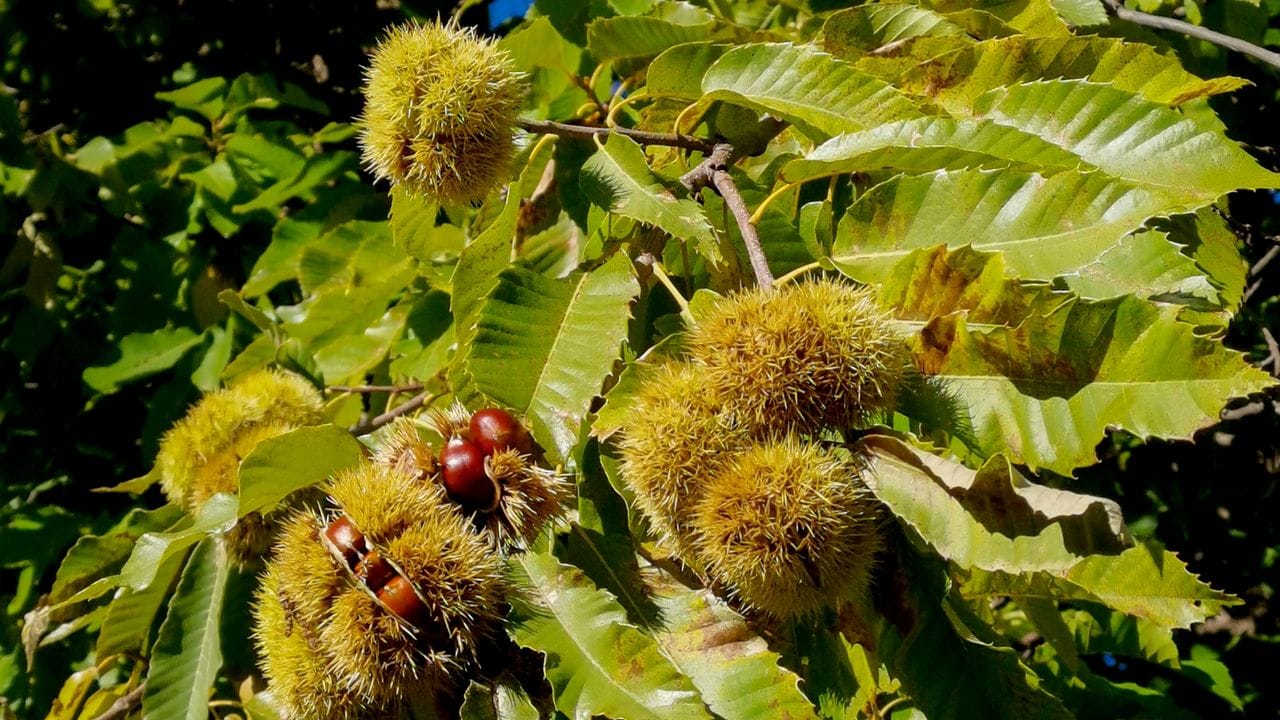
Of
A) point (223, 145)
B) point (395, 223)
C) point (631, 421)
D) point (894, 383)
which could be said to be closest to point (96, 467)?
point (223, 145)

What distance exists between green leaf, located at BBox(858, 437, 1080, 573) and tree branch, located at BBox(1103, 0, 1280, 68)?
107 cm

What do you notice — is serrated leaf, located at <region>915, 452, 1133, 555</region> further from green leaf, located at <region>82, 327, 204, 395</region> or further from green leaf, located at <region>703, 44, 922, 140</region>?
green leaf, located at <region>82, 327, 204, 395</region>

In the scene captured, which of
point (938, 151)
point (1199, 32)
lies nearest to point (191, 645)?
point (938, 151)

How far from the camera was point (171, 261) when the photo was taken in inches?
108

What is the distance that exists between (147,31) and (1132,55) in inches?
126

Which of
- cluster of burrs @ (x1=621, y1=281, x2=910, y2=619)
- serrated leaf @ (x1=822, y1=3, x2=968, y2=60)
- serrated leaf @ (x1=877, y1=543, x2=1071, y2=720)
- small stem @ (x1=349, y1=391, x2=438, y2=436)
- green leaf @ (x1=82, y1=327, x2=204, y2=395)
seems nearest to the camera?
cluster of burrs @ (x1=621, y1=281, x2=910, y2=619)

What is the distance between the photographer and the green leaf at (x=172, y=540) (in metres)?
1.34

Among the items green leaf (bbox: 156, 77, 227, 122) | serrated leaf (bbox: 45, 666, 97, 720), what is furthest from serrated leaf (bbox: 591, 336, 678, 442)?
green leaf (bbox: 156, 77, 227, 122)

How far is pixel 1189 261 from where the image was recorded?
1.13m

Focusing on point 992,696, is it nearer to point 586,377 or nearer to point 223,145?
point 586,377

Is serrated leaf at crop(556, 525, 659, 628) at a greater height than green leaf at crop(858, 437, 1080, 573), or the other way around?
green leaf at crop(858, 437, 1080, 573)

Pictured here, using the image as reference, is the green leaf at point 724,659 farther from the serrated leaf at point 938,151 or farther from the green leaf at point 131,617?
the green leaf at point 131,617

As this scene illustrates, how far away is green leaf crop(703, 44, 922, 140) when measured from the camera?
4.19ft

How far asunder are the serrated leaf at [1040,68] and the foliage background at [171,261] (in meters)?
1.08
